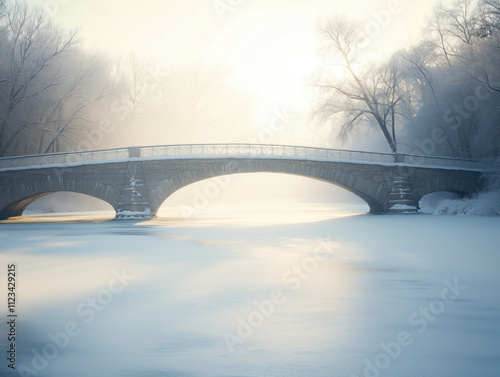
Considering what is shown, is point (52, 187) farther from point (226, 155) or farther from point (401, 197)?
point (401, 197)

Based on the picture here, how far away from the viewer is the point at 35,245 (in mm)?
17406

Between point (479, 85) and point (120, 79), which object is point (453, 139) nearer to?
point (479, 85)

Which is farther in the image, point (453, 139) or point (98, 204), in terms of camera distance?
point (98, 204)

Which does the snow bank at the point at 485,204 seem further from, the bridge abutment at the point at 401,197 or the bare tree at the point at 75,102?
the bare tree at the point at 75,102

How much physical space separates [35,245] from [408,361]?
14.5 m

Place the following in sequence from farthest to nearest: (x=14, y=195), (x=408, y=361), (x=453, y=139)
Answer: (x=453, y=139), (x=14, y=195), (x=408, y=361)

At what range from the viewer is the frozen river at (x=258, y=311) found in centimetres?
555

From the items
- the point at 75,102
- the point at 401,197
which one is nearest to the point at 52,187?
the point at 75,102

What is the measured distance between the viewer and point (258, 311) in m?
7.79

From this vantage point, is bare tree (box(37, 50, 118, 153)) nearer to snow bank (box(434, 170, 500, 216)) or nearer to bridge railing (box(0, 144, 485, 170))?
bridge railing (box(0, 144, 485, 170))

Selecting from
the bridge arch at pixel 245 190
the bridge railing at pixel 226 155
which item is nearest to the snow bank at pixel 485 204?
the bridge railing at pixel 226 155

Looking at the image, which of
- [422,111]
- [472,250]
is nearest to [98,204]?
[422,111]

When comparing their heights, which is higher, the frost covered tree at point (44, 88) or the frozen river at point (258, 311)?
the frost covered tree at point (44, 88)

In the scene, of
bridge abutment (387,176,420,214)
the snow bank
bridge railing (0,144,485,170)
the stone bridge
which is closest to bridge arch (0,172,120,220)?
the stone bridge
